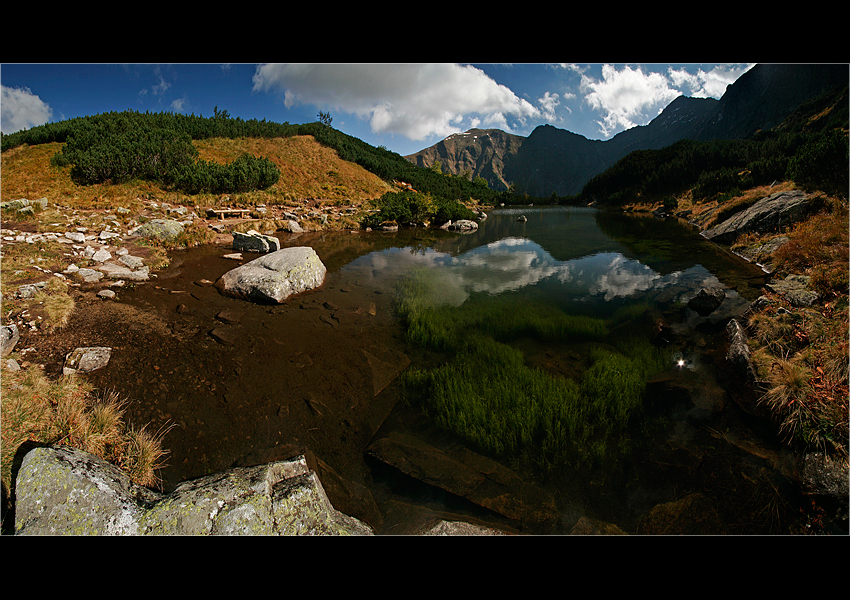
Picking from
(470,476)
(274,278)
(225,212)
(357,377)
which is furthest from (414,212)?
(470,476)

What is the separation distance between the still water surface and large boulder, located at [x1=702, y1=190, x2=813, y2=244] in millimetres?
6001

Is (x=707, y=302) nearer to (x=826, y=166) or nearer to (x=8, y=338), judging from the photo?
(x=8, y=338)

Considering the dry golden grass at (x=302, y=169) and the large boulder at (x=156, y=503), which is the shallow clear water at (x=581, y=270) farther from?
the dry golden grass at (x=302, y=169)

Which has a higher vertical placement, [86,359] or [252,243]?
[252,243]

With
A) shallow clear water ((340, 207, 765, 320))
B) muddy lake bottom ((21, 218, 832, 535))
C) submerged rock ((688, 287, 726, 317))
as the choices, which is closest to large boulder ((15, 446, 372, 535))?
muddy lake bottom ((21, 218, 832, 535))

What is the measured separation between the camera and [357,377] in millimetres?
6273

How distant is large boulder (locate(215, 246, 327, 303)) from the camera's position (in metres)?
9.38

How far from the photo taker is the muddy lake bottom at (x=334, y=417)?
3855 mm

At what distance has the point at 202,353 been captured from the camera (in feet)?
21.3

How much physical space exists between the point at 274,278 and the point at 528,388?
8123 millimetres

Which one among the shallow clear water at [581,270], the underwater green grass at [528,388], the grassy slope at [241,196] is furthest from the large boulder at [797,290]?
the grassy slope at [241,196]

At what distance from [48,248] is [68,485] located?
13.4 metres

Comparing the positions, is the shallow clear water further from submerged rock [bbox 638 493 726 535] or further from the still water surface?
submerged rock [bbox 638 493 726 535]
